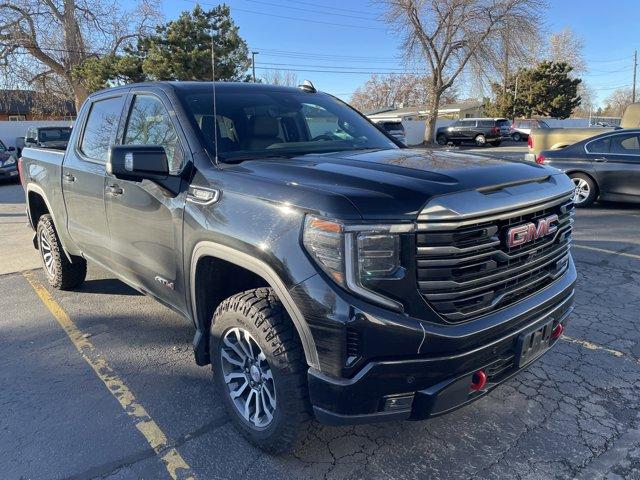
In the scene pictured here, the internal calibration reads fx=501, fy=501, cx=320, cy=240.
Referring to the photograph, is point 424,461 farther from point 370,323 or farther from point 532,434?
point 370,323

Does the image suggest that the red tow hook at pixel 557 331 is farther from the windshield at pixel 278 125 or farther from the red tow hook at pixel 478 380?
the windshield at pixel 278 125

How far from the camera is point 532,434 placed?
2.81 m

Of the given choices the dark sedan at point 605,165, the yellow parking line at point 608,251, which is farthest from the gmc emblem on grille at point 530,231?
the dark sedan at point 605,165

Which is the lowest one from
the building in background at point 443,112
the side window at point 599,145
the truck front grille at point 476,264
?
the truck front grille at point 476,264

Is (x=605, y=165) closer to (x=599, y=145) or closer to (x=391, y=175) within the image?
(x=599, y=145)

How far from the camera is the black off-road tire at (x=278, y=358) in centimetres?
233

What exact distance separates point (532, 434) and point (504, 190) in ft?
4.75

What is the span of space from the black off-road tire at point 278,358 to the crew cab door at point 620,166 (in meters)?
8.81

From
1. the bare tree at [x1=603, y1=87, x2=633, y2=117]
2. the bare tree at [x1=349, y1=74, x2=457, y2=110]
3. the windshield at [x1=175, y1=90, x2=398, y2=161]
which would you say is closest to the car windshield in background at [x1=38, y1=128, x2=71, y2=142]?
the windshield at [x1=175, y1=90, x2=398, y2=161]

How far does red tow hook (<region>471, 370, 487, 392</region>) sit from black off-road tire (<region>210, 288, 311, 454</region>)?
76 cm

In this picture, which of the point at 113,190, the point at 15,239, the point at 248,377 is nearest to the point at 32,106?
the point at 15,239

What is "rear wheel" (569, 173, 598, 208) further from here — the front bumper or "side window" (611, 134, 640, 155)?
the front bumper

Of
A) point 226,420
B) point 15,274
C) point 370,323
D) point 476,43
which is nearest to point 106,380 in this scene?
point 226,420

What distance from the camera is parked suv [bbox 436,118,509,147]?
105 feet
